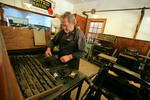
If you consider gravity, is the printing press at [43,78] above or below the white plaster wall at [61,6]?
below

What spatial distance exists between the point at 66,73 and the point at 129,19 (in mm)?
3669

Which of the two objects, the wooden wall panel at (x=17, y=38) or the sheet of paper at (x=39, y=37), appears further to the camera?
the sheet of paper at (x=39, y=37)

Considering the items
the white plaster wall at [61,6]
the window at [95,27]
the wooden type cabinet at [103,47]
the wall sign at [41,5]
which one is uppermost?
the white plaster wall at [61,6]

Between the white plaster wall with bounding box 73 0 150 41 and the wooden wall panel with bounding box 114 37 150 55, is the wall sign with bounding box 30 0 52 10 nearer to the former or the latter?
the white plaster wall with bounding box 73 0 150 41

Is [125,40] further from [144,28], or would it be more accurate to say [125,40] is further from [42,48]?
[42,48]

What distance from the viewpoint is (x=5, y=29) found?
121 centimetres

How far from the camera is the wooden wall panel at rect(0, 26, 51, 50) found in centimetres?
123

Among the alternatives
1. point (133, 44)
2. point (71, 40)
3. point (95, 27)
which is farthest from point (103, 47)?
point (71, 40)

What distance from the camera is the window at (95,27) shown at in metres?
3.90

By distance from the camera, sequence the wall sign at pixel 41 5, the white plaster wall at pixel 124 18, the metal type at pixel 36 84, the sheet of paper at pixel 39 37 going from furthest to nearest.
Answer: the wall sign at pixel 41 5 < the white plaster wall at pixel 124 18 < the sheet of paper at pixel 39 37 < the metal type at pixel 36 84

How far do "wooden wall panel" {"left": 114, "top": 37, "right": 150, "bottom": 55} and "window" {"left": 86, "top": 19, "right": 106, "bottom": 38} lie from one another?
3.59 feet

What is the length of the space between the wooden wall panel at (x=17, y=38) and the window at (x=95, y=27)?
3527mm

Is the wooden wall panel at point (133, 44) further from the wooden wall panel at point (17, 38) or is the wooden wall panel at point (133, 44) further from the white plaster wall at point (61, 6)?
the white plaster wall at point (61, 6)

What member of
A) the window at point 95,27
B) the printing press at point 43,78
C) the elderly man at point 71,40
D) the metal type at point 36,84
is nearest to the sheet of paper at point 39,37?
the printing press at point 43,78
